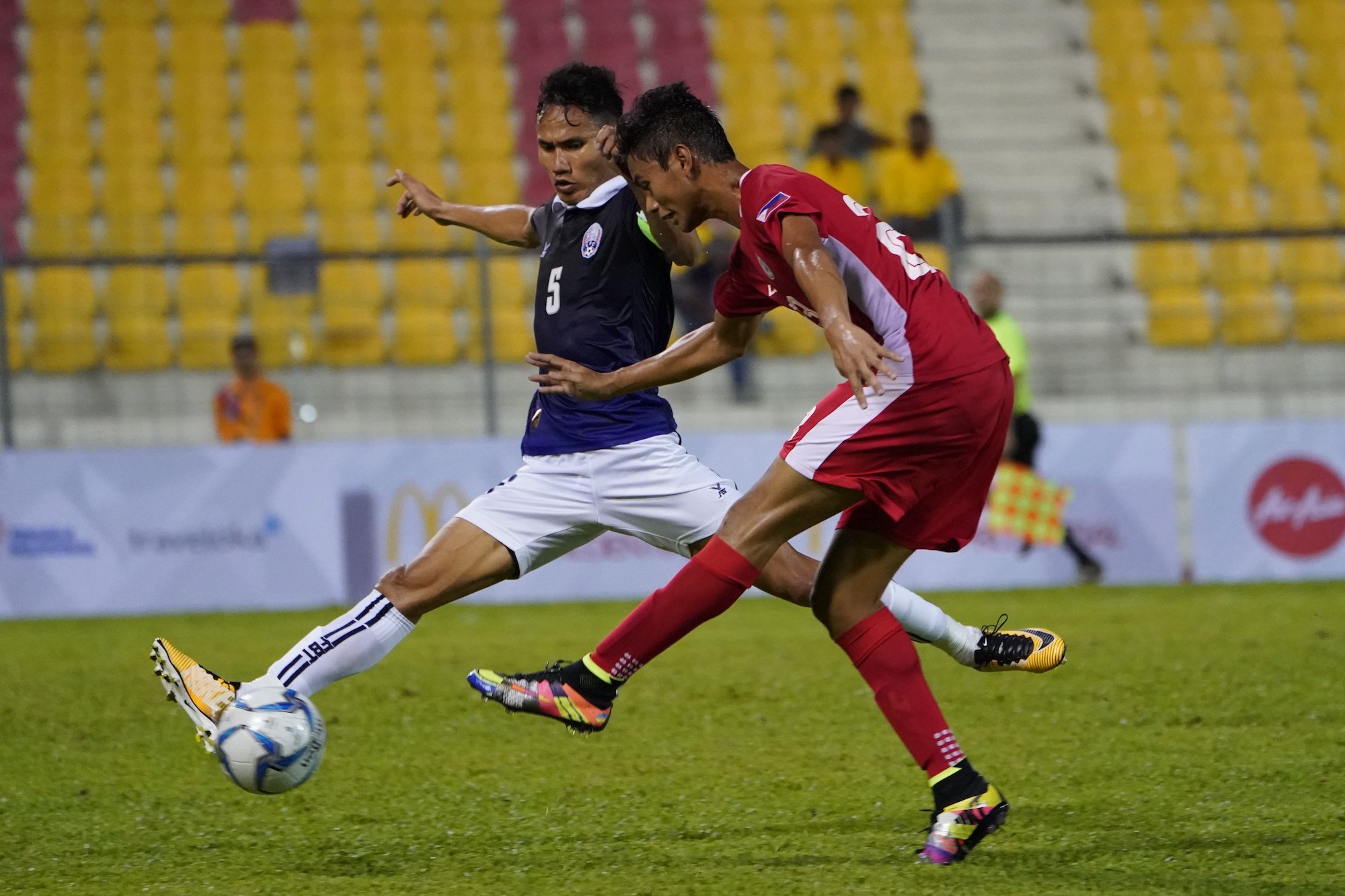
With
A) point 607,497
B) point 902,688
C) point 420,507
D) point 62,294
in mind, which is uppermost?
point 62,294

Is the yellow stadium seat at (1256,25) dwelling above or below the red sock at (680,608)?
above

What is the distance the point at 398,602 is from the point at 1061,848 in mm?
2074

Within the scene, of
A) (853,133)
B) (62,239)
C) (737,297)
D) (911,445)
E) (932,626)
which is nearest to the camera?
(911,445)

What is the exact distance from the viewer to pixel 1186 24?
18094mm

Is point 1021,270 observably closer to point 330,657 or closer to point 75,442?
point 75,442

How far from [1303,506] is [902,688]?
8.38m

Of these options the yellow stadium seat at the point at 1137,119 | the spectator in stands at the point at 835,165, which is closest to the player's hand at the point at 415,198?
the spectator in stands at the point at 835,165

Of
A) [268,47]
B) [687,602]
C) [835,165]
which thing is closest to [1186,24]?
[835,165]

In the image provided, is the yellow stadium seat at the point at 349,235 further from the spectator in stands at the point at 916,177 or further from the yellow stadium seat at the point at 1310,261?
A: the yellow stadium seat at the point at 1310,261

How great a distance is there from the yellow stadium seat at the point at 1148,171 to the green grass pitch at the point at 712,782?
8549mm

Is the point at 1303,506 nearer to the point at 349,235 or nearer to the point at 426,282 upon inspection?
the point at 426,282

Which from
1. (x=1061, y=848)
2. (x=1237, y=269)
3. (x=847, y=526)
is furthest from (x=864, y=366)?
(x=1237, y=269)

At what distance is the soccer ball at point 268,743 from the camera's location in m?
4.39

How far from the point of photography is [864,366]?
385 centimetres
